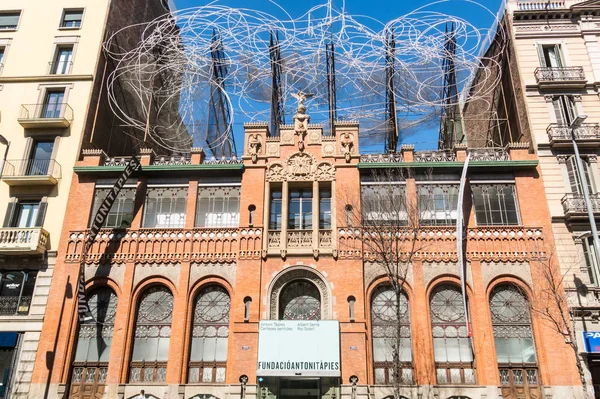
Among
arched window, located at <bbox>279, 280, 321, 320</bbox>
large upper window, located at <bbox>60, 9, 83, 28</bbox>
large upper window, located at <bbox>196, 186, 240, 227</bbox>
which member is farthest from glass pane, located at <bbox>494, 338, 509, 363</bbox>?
large upper window, located at <bbox>60, 9, 83, 28</bbox>

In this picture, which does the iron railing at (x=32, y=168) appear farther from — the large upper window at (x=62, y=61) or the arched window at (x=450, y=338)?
the arched window at (x=450, y=338)

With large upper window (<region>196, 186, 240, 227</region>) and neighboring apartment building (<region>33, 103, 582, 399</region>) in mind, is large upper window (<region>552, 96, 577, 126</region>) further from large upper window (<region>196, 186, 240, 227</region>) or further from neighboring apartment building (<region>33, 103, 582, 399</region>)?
large upper window (<region>196, 186, 240, 227</region>)

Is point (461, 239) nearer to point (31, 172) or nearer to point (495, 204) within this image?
point (495, 204)

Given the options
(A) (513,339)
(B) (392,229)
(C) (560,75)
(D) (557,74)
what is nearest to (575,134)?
(C) (560,75)

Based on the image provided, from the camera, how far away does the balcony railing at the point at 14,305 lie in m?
24.3

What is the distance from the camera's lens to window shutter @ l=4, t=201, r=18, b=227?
26203 mm

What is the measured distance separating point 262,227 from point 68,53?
735 inches

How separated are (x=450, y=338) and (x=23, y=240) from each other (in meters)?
22.0

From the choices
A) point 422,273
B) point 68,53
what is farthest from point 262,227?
point 68,53

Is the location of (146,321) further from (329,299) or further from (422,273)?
(422,273)

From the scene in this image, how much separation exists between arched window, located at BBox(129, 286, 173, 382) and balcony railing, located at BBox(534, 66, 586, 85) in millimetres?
24089

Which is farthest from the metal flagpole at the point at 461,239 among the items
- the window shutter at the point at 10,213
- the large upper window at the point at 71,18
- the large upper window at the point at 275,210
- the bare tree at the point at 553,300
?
the large upper window at the point at 71,18

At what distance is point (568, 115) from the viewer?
27.1 m

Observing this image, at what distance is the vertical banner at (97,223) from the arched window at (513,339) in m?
19.7
